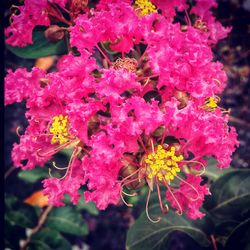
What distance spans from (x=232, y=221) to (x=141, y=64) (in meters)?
0.47

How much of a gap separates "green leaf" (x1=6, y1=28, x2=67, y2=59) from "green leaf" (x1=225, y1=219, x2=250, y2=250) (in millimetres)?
632

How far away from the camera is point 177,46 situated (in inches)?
31.8

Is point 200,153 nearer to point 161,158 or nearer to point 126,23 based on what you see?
point 161,158

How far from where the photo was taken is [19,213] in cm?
119

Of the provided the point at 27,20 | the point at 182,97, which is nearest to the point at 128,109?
the point at 182,97

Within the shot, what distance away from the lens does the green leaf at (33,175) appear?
1211 millimetres

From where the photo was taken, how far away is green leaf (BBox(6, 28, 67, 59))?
3.36 ft

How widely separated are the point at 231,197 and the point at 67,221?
0.50 metres

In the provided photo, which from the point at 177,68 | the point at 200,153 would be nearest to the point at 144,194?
→ the point at 200,153

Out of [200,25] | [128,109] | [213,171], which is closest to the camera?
[128,109]

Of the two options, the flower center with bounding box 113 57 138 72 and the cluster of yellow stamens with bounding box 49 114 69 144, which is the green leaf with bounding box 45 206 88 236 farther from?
the flower center with bounding box 113 57 138 72

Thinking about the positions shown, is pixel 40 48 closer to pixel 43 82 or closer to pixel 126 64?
pixel 43 82

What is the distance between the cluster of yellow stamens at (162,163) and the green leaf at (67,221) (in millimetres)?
490

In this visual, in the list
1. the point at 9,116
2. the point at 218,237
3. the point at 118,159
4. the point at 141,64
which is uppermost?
the point at 141,64
